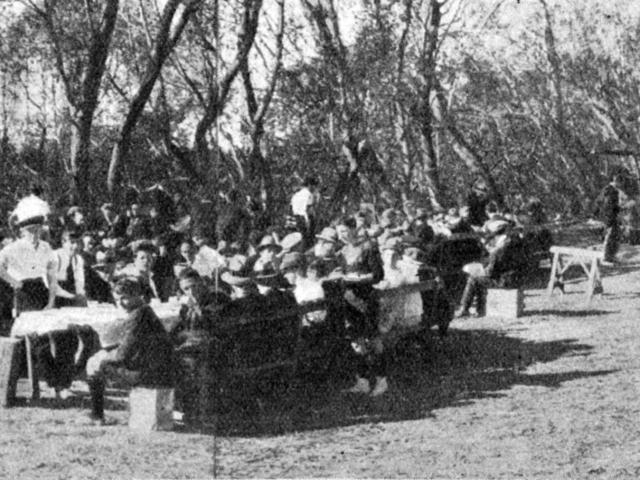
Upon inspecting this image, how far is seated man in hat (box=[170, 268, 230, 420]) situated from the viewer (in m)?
9.52

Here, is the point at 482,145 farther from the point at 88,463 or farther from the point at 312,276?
the point at 88,463

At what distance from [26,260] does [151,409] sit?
319cm

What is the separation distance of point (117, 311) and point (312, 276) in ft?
7.35

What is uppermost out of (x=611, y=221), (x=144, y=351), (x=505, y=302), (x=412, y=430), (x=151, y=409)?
(x=611, y=221)

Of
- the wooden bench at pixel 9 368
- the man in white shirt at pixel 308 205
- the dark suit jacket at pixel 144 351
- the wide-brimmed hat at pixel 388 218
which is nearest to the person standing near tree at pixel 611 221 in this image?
the man in white shirt at pixel 308 205

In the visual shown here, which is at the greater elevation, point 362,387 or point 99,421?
point 362,387

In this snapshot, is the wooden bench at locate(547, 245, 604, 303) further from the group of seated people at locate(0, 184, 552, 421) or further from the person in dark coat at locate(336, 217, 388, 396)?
the person in dark coat at locate(336, 217, 388, 396)

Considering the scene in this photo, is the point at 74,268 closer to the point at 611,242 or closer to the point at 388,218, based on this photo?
the point at 388,218

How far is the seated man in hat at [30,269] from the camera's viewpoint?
1144 cm

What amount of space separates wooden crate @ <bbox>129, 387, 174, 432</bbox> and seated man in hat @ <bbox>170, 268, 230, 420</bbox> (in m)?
0.41

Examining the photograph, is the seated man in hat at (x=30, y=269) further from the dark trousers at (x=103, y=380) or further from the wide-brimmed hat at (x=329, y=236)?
the wide-brimmed hat at (x=329, y=236)

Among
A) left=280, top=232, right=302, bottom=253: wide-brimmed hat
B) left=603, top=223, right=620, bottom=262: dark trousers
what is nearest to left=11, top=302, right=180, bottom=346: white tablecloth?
left=280, top=232, right=302, bottom=253: wide-brimmed hat

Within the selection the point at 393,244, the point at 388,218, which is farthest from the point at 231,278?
the point at 388,218

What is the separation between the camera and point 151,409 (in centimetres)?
904
